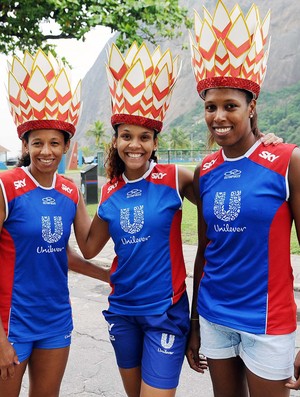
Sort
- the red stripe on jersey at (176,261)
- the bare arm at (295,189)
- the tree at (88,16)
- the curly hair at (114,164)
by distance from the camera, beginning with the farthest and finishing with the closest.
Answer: the tree at (88,16) < the curly hair at (114,164) < the red stripe on jersey at (176,261) < the bare arm at (295,189)

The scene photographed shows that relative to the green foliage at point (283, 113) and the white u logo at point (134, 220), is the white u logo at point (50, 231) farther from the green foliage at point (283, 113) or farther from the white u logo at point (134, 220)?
the green foliage at point (283, 113)

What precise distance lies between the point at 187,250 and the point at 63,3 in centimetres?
509

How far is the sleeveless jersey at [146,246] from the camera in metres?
2.31

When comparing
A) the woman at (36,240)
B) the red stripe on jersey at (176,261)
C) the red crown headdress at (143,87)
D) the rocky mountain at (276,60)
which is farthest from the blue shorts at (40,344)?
the rocky mountain at (276,60)

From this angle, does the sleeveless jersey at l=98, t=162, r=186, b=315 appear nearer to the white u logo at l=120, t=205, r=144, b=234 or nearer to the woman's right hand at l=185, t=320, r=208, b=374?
the white u logo at l=120, t=205, r=144, b=234

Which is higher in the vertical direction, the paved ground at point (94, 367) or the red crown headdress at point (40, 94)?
the red crown headdress at point (40, 94)

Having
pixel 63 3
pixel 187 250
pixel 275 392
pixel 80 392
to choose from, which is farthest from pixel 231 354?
pixel 63 3

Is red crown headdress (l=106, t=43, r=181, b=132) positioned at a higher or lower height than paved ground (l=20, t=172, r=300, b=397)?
higher

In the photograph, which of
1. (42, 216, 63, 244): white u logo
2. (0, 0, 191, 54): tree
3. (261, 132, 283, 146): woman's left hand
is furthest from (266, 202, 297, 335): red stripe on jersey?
(0, 0, 191, 54): tree

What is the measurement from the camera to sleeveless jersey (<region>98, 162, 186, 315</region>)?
2.31 metres

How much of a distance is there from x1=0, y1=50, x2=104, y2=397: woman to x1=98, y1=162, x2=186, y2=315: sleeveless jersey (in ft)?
0.93

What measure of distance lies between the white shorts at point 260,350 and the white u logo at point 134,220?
1.97 ft

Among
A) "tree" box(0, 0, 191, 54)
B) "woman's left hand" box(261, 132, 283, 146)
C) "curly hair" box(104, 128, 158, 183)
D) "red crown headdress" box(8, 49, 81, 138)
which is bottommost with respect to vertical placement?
"curly hair" box(104, 128, 158, 183)

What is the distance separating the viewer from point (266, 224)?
→ 6.52 ft
